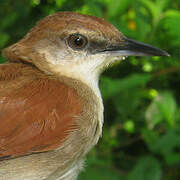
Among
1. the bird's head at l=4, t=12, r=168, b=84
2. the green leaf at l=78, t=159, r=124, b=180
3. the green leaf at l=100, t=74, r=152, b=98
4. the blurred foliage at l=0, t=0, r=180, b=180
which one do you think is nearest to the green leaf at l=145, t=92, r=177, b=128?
the blurred foliage at l=0, t=0, r=180, b=180

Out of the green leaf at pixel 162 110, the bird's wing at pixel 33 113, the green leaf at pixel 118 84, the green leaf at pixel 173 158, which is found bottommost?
the green leaf at pixel 173 158

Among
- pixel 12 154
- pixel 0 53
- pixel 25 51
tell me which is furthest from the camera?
pixel 0 53

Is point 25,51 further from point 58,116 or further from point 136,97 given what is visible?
point 136,97

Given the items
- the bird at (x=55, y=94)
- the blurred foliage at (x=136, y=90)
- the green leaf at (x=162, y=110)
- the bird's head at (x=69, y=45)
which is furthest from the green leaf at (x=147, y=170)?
the bird's head at (x=69, y=45)

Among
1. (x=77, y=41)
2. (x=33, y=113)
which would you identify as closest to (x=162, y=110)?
(x=77, y=41)

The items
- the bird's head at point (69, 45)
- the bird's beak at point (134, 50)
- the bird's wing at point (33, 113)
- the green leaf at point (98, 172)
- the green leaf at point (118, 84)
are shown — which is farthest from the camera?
the green leaf at point (98, 172)

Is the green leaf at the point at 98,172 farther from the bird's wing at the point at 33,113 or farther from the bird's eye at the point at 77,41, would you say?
the bird's eye at the point at 77,41

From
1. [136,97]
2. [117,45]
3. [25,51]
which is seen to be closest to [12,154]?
[25,51]
